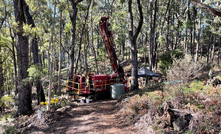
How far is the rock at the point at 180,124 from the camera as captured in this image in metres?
4.97

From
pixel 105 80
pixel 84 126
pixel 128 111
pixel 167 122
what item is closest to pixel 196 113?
pixel 167 122

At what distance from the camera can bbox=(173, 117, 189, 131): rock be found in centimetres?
497

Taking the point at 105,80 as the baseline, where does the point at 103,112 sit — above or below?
below

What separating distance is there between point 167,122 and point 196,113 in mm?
971

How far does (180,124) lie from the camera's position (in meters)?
5.00

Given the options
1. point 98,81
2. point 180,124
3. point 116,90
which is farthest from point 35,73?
point 180,124

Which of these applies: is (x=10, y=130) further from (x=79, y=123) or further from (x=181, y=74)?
(x=181, y=74)

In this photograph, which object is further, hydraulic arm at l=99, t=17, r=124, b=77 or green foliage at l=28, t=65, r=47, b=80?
hydraulic arm at l=99, t=17, r=124, b=77

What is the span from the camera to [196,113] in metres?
5.07

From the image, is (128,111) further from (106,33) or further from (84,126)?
(106,33)

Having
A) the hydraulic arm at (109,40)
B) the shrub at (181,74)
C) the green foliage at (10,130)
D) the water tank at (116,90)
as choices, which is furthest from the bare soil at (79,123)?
the hydraulic arm at (109,40)

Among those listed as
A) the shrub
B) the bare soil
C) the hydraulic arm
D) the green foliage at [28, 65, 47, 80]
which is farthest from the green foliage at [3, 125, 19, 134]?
the hydraulic arm

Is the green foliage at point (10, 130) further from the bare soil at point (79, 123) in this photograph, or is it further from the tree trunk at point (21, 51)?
the tree trunk at point (21, 51)

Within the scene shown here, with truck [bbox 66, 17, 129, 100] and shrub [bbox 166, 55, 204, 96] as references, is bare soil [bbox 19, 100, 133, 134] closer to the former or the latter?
shrub [bbox 166, 55, 204, 96]
